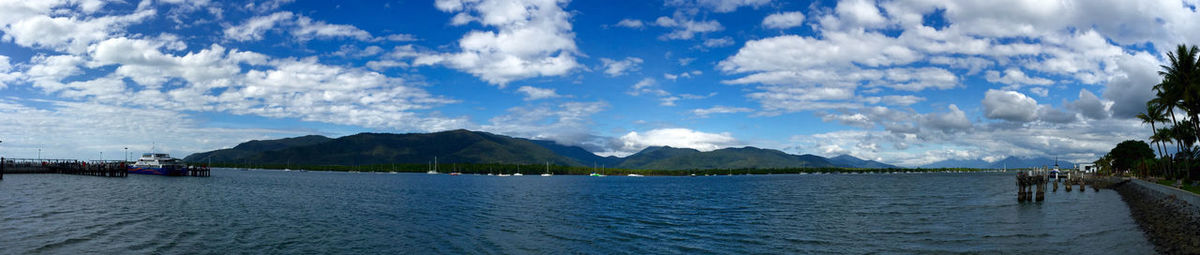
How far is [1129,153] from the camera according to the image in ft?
537

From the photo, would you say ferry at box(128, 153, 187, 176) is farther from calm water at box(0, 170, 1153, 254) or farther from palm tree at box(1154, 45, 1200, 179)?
palm tree at box(1154, 45, 1200, 179)

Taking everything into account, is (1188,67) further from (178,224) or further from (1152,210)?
(178,224)

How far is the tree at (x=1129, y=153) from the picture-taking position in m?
160

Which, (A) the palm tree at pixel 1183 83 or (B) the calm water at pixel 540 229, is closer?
(B) the calm water at pixel 540 229

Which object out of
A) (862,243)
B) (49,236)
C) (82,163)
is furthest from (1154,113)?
(82,163)

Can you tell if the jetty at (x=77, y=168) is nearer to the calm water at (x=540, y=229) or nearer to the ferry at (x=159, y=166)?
the ferry at (x=159, y=166)

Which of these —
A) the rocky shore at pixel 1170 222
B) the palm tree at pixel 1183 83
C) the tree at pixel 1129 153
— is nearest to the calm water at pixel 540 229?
the rocky shore at pixel 1170 222

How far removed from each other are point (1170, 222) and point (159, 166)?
563 feet

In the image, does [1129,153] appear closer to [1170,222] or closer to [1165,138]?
[1165,138]

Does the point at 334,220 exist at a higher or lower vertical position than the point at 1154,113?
lower

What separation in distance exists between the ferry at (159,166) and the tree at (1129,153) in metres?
232

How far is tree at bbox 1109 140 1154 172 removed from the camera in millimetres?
160250

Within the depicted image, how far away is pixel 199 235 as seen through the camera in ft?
111

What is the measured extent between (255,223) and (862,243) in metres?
38.0
